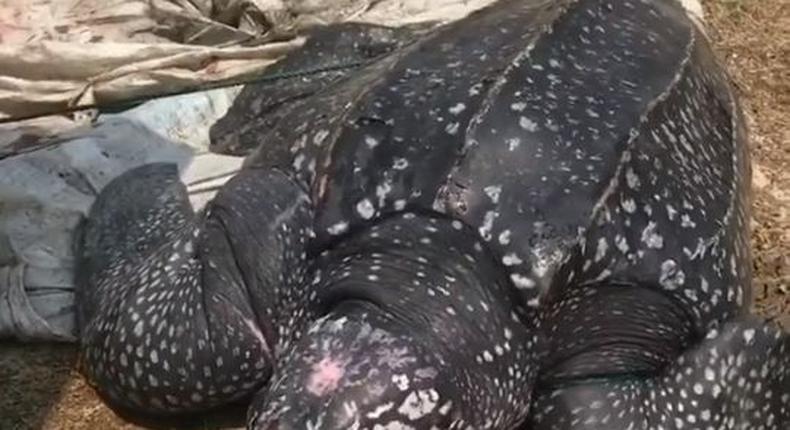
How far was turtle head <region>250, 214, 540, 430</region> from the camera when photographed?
2854 mm

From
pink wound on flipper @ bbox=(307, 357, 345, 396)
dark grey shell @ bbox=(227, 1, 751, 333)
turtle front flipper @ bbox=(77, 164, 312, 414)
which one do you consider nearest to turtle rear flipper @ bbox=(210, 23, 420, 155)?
dark grey shell @ bbox=(227, 1, 751, 333)

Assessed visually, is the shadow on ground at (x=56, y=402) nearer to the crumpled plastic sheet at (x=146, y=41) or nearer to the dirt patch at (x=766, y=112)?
the crumpled plastic sheet at (x=146, y=41)

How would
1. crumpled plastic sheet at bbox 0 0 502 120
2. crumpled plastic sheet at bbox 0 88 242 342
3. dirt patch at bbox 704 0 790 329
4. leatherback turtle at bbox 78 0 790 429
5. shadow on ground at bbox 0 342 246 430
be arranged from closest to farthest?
leatherback turtle at bbox 78 0 790 429
shadow on ground at bbox 0 342 246 430
crumpled plastic sheet at bbox 0 88 242 342
dirt patch at bbox 704 0 790 329
crumpled plastic sheet at bbox 0 0 502 120

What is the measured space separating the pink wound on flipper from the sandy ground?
2.44 feet

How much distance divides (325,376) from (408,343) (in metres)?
0.20

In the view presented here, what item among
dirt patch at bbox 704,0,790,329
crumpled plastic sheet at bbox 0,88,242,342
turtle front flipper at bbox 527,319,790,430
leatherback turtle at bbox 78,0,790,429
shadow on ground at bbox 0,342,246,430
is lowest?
dirt patch at bbox 704,0,790,329

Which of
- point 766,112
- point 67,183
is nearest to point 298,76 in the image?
point 67,183

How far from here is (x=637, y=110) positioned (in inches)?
142

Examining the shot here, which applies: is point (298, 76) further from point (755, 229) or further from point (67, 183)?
point (755, 229)

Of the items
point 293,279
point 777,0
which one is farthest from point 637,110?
point 777,0

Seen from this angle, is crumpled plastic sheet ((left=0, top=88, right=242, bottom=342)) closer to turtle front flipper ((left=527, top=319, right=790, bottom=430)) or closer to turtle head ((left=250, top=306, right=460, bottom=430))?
turtle head ((left=250, top=306, right=460, bottom=430))

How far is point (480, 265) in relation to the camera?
3.25 m

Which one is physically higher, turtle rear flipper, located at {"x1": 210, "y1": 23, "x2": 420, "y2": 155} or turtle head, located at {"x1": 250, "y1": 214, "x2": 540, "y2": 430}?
turtle head, located at {"x1": 250, "y1": 214, "x2": 540, "y2": 430}

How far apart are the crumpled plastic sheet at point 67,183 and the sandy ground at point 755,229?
0.38 ft
